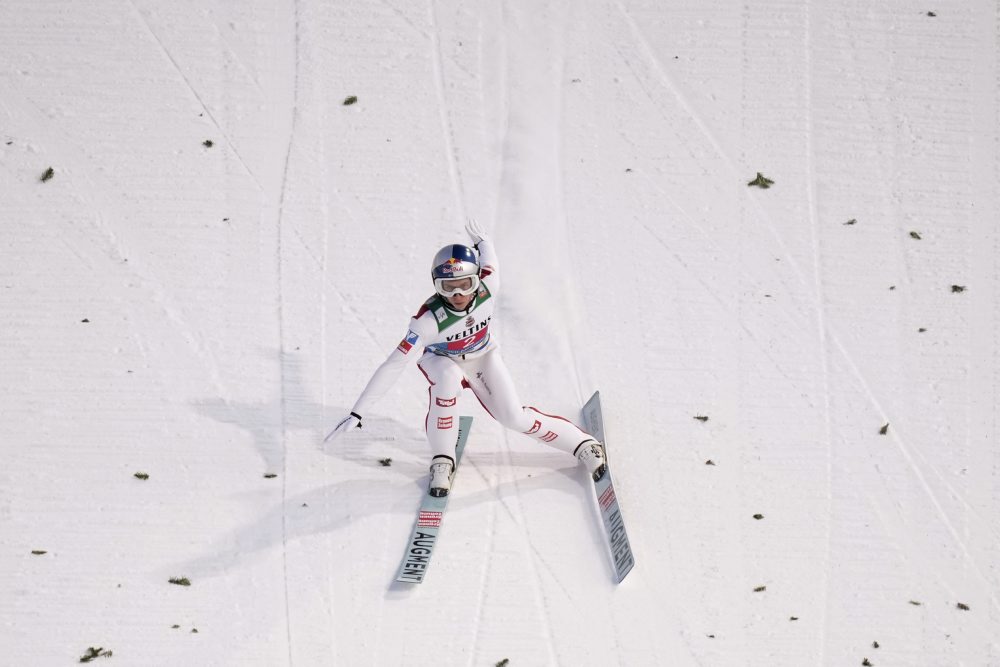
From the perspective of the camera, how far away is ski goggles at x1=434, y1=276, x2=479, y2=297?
22.6 ft

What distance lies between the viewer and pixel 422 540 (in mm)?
7449

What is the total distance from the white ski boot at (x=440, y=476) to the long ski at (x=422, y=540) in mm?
42

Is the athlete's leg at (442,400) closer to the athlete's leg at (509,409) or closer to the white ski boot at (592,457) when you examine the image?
the athlete's leg at (509,409)

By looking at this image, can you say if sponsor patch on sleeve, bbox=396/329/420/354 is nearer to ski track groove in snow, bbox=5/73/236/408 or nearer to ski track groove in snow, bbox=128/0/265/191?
ski track groove in snow, bbox=5/73/236/408

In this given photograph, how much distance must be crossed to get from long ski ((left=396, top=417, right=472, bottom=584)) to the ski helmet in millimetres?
1475

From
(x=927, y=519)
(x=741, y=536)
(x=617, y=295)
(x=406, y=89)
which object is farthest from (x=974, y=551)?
(x=406, y=89)

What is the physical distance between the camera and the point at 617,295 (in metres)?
9.18

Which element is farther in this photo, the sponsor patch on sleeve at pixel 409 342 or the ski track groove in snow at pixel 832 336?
the ski track groove in snow at pixel 832 336

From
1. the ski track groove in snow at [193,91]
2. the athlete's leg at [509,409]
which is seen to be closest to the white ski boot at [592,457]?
the athlete's leg at [509,409]

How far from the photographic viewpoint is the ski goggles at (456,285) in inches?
271

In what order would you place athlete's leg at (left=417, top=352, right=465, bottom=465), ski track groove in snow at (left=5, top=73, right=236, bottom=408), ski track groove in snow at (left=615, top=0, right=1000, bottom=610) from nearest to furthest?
athlete's leg at (left=417, top=352, right=465, bottom=465) → ski track groove in snow at (left=615, top=0, right=1000, bottom=610) → ski track groove in snow at (left=5, top=73, right=236, bottom=408)

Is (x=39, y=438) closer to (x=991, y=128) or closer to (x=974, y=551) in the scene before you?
(x=974, y=551)

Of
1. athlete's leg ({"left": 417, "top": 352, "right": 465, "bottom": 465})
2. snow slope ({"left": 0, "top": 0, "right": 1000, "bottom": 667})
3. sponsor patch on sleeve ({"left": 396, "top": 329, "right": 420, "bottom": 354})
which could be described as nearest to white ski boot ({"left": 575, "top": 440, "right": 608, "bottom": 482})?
snow slope ({"left": 0, "top": 0, "right": 1000, "bottom": 667})

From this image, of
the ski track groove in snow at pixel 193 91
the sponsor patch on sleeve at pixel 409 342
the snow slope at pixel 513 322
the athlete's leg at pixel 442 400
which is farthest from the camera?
the ski track groove in snow at pixel 193 91
